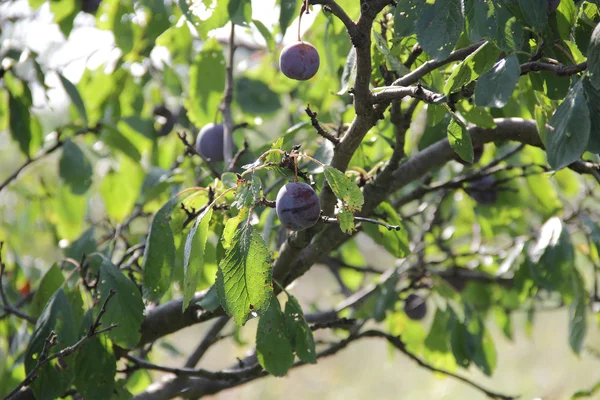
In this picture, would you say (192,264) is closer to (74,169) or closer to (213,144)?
(213,144)

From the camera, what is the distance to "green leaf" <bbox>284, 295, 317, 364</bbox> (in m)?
1.06

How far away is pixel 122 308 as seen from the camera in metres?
1.11

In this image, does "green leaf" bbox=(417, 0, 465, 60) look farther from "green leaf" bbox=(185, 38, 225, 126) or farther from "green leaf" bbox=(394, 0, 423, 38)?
"green leaf" bbox=(185, 38, 225, 126)

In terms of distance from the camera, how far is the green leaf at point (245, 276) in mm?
813

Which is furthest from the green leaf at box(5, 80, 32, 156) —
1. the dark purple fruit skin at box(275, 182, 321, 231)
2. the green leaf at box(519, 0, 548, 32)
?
the green leaf at box(519, 0, 548, 32)

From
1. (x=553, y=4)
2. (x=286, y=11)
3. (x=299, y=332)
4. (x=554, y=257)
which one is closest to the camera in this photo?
(x=553, y=4)

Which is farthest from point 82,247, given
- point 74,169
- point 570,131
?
point 570,131

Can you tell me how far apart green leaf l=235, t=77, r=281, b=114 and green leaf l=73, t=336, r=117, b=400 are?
0.94 m

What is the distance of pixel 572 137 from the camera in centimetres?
76

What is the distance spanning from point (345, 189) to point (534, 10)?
309 millimetres

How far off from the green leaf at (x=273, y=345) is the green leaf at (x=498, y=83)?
456 millimetres

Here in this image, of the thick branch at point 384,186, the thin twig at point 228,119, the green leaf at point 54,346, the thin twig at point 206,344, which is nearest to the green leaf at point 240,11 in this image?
the thin twig at point 228,119

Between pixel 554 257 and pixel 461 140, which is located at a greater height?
pixel 461 140

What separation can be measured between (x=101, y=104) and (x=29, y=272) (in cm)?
68
